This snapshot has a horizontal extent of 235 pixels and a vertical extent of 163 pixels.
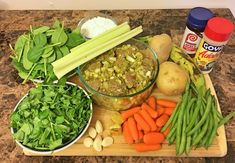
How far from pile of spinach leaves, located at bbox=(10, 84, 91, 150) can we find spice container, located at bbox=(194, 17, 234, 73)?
1.47ft

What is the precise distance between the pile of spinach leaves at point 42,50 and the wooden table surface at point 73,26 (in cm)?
11

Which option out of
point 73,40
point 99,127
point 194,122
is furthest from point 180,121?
point 73,40

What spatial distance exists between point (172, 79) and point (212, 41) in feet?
0.62

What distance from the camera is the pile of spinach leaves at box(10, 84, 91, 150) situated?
856 millimetres

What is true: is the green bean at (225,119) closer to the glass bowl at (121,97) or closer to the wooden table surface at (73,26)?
the wooden table surface at (73,26)

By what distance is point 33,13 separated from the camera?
1416mm

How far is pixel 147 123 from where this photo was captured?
952 mm

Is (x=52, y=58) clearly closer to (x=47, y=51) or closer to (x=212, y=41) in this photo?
(x=47, y=51)

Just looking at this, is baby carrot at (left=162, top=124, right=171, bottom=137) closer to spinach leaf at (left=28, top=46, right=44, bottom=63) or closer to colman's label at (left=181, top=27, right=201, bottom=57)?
colman's label at (left=181, top=27, right=201, bottom=57)

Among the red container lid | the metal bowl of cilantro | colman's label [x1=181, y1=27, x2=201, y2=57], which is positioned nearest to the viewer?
the metal bowl of cilantro

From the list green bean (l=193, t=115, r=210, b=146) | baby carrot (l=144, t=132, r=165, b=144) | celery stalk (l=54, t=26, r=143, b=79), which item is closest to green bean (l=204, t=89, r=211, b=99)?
green bean (l=193, t=115, r=210, b=146)

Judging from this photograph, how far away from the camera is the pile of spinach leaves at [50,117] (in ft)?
2.81

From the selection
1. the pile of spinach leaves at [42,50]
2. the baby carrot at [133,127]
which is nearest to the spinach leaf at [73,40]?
the pile of spinach leaves at [42,50]

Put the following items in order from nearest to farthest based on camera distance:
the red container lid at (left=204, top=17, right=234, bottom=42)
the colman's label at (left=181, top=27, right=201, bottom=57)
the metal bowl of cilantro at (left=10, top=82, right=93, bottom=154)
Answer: the metal bowl of cilantro at (left=10, top=82, right=93, bottom=154), the red container lid at (left=204, top=17, right=234, bottom=42), the colman's label at (left=181, top=27, right=201, bottom=57)
